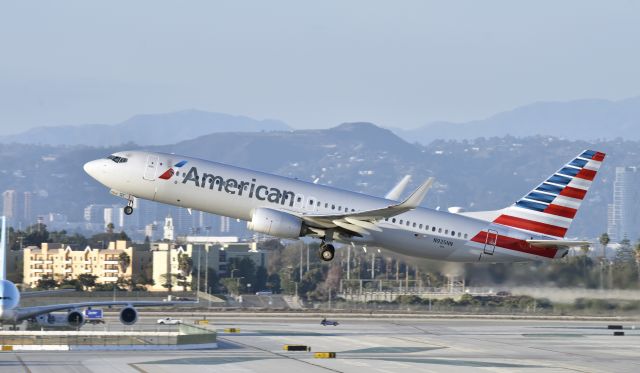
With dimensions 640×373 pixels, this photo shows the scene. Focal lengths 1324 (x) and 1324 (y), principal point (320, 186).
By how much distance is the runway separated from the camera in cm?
6756

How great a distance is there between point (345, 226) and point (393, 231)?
111 inches

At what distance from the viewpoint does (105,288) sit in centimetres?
14288

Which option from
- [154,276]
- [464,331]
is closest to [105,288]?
[154,276]

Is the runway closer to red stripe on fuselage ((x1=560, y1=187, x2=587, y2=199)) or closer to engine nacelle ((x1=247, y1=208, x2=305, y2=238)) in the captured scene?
engine nacelle ((x1=247, y1=208, x2=305, y2=238))

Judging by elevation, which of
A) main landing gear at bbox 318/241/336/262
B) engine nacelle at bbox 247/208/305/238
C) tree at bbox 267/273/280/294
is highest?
engine nacelle at bbox 247/208/305/238

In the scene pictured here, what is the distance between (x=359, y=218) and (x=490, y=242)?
8664 mm

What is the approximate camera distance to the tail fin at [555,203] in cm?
7400

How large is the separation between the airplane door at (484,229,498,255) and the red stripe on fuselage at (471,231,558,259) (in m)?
0.17

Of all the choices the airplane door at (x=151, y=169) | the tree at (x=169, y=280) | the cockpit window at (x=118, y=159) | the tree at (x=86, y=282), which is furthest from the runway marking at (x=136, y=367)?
the tree at (x=169, y=280)

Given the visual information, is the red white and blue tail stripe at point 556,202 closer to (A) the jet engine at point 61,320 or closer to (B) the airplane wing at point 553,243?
(B) the airplane wing at point 553,243

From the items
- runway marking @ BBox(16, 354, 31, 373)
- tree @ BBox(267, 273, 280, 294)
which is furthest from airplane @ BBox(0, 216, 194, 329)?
tree @ BBox(267, 273, 280, 294)

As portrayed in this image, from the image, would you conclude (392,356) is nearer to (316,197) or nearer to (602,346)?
(316,197)

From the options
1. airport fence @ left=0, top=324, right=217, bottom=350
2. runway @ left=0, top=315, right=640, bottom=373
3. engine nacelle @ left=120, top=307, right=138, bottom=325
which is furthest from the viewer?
engine nacelle @ left=120, top=307, right=138, bottom=325

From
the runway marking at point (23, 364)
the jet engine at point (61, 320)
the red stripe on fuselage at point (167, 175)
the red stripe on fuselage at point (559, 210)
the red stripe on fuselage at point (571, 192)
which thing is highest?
the red stripe on fuselage at point (167, 175)
